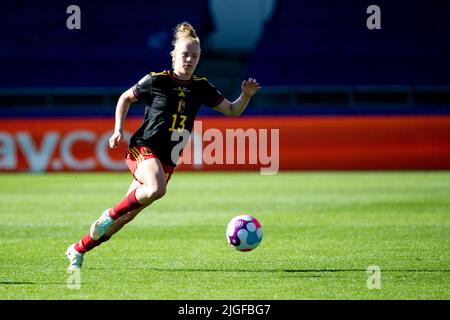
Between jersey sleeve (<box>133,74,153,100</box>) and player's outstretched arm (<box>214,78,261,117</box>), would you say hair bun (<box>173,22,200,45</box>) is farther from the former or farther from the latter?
player's outstretched arm (<box>214,78,261,117</box>)

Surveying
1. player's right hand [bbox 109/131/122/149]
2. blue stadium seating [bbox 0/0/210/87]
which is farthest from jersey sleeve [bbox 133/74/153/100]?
blue stadium seating [bbox 0/0/210/87]

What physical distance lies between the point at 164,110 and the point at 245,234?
56.0 inches

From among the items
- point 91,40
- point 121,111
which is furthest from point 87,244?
point 91,40

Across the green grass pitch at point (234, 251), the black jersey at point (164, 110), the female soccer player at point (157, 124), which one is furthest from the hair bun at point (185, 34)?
the green grass pitch at point (234, 251)

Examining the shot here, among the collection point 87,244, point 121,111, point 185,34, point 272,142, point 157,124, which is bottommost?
point 87,244

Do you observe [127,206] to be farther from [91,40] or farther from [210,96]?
[91,40]

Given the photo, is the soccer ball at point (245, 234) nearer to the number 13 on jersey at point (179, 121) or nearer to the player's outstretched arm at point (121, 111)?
the number 13 on jersey at point (179, 121)

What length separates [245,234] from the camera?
8.38 metres

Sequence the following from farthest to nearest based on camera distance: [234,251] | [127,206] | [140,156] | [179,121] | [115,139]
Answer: [234,251] → [179,121] → [140,156] → [127,206] → [115,139]

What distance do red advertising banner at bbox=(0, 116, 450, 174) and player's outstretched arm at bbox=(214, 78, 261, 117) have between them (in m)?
12.6

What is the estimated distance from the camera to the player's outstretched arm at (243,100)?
835cm

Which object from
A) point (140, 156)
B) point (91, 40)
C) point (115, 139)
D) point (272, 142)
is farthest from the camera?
point (91, 40)

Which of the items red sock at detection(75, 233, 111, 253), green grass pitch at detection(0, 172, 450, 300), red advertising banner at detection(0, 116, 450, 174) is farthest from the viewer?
red advertising banner at detection(0, 116, 450, 174)

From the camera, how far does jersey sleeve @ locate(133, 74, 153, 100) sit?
8.23 meters
